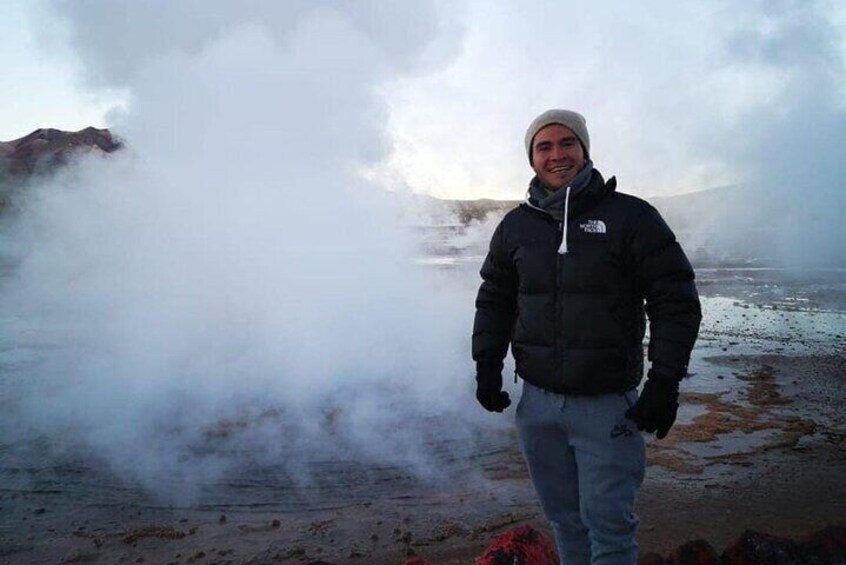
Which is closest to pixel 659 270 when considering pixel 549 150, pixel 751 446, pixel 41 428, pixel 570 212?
pixel 570 212

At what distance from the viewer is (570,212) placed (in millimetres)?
2162

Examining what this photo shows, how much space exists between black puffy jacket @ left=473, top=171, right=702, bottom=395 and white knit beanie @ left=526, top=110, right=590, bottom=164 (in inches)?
7.3

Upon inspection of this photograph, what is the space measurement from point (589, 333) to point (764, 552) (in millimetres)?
2040

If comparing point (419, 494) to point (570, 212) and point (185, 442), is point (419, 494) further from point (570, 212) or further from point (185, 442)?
point (570, 212)

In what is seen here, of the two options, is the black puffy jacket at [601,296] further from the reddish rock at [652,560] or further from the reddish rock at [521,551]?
the reddish rock at [652,560]

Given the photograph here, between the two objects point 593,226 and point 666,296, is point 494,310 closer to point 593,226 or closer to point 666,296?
point 593,226

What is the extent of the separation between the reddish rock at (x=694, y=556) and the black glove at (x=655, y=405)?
1.63 m

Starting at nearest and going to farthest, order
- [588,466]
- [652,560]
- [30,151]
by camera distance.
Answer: [588,466], [652,560], [30,151]

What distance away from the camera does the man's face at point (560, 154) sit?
7.43 feet

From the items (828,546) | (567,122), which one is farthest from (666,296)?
(828,546)

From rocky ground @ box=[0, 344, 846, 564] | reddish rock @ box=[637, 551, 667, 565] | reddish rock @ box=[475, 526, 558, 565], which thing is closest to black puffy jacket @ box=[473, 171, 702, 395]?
reddish rock @ box=[475, 526, 558, 565]

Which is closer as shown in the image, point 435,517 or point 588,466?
point 588,466

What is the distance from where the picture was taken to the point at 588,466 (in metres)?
2.08

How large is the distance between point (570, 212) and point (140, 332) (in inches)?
340
